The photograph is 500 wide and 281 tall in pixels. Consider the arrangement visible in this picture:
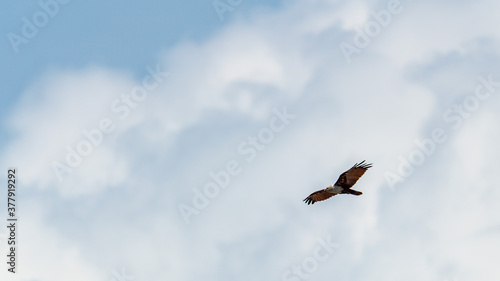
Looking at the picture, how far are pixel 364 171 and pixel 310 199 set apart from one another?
5553mm

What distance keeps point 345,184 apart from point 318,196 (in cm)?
319

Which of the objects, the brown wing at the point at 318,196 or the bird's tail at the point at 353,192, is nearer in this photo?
the bird's tail at the point at 353,192

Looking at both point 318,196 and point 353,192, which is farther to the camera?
point 318,196

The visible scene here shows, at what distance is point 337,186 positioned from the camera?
6253 centimetres

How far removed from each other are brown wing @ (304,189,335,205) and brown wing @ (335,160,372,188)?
1942mm

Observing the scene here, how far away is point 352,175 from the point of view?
2422 inches

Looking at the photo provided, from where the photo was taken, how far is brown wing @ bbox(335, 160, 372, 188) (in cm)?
6097

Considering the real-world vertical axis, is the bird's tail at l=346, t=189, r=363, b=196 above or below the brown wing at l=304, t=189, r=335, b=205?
below

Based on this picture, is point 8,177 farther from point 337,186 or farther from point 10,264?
point 337,186

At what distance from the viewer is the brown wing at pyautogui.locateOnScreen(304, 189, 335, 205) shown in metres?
64.1

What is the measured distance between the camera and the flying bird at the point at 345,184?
2405 inches

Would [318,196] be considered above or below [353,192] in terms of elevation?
above

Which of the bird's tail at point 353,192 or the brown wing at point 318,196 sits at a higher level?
the brown wing at point 318,196

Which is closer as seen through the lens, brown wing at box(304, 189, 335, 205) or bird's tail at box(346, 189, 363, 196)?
bird's tail at box(346, 189, 363, 196)
